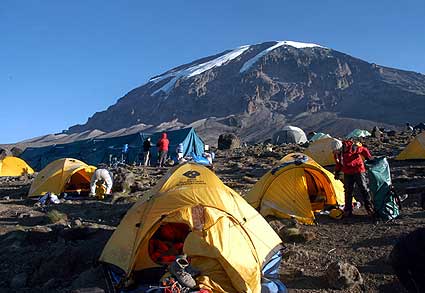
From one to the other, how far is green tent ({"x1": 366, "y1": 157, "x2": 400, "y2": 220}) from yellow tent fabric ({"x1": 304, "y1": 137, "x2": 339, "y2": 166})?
9.35 metres

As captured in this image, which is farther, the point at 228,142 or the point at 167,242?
the point at 228,142

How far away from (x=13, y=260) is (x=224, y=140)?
98.6 feet

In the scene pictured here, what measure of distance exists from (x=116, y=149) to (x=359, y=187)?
21.4 metres

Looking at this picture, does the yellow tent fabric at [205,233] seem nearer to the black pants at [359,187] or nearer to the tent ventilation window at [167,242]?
the tent ventilation window at [167,242]

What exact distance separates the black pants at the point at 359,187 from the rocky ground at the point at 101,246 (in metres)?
0.29

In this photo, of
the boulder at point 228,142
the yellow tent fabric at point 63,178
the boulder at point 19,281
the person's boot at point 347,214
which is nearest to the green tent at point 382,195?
the person's boot at point 347,214

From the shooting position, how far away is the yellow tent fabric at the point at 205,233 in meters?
6.15

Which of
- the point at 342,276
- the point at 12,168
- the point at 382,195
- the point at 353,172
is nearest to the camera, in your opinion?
the point at 342,276

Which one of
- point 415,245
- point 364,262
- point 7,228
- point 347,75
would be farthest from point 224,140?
point 347,75

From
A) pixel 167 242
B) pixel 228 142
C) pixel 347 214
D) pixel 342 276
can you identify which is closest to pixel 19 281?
pixel 167 242

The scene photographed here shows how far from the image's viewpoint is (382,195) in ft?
32.6

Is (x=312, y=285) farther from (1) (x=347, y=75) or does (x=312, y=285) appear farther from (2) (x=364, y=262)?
(1) (x=347, y=75)

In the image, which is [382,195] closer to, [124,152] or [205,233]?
[205,233]

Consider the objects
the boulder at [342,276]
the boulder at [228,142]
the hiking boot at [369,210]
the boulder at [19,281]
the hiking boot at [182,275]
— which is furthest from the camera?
the boulder at [228,142]
